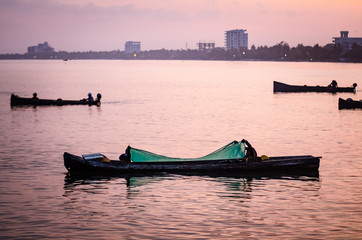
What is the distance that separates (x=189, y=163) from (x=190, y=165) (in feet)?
0.48

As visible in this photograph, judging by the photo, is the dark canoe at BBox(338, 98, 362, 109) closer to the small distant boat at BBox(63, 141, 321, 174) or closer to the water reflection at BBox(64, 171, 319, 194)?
the water reflection at BBox(64, 171, 319, 194)

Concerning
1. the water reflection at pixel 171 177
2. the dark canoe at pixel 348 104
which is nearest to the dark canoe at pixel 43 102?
the dark canoe at pixel 348 104

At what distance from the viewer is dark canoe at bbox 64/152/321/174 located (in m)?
29.6

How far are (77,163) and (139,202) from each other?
5965 mm

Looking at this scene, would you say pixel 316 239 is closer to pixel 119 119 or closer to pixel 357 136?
pixel 357 136

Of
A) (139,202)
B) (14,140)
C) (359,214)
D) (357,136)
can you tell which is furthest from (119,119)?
(359,214)

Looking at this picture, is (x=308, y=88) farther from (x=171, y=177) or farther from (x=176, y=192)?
(x=176, y=192)

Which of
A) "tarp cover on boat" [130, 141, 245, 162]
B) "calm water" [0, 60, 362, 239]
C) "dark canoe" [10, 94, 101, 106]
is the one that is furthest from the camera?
"dark canoe" [10, 94, 101, 106]

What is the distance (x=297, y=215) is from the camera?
75.8ft

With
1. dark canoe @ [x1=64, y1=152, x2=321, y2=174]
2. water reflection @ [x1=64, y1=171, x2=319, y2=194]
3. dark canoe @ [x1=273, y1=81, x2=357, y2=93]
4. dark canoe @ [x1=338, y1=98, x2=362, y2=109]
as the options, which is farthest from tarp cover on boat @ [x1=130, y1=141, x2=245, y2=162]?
dark canoe @ [x1=273, y1=81, x2=357, y2=93]

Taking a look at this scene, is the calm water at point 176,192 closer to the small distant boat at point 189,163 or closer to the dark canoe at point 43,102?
the small distant boat at point 189,163

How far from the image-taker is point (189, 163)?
30.0m

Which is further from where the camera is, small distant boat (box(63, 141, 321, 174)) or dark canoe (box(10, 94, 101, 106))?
dark canoe (box(10, 94, 101, 106))

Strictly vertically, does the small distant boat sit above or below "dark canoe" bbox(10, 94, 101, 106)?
below
